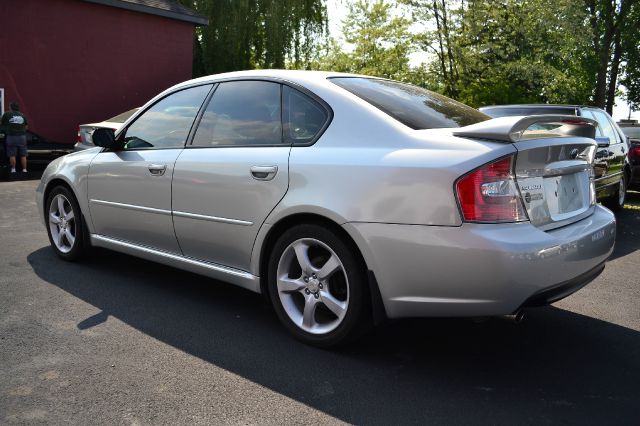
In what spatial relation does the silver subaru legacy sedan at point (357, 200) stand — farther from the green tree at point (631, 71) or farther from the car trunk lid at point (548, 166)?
the green tree at point (631, 71)

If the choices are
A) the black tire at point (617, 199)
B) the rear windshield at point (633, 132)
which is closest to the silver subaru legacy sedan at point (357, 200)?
the black tire at point (617, 199)

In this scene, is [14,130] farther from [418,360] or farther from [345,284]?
[418,360]

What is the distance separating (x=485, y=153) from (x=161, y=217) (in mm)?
2323

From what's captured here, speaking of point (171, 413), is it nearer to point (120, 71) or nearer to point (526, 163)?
point (526, 163)

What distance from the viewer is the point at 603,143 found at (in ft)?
24.6

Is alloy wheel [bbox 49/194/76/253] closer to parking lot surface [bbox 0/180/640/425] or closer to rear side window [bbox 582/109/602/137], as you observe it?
parking lot surface [bbox 0/180/640/425]

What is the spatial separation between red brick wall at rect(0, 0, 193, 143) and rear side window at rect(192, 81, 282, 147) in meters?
14.2

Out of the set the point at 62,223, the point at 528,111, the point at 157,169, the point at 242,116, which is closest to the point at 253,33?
the point at 528,111

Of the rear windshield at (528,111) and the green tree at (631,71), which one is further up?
the green tree at (631,71)

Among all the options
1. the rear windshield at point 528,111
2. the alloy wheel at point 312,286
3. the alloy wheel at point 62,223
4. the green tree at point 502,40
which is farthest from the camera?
the green tree at point 502,40

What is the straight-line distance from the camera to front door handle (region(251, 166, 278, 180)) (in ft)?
11.5

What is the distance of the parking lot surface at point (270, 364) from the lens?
270 cm

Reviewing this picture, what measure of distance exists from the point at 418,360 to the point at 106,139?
9.64 ft

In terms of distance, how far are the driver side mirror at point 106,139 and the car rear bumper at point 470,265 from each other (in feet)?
7.97
